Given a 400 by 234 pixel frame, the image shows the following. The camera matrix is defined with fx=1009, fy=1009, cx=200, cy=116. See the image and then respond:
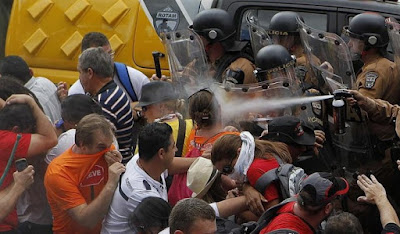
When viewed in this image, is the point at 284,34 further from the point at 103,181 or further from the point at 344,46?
the point at 103,181

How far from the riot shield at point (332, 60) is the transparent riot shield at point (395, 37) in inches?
14.1

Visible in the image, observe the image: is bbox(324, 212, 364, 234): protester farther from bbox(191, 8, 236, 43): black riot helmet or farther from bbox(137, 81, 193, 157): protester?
bbox(191, 8, 236, 43): black riot helmet

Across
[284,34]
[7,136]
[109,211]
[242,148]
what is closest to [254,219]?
[242,148]

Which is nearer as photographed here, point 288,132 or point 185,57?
point 288,132

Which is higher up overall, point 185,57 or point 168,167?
point 168,167

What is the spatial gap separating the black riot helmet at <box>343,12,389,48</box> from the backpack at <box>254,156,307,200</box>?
1.92 meters

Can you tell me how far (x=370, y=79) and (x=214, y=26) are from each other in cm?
140

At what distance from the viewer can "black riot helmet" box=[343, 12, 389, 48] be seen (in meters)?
7.46

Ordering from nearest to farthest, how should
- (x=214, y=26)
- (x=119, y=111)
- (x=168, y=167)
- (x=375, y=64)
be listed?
(x=168, y=167), (x=119, y=111), (x=375, y=64), (x=214, y=26)

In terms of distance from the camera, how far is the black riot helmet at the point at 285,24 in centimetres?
796

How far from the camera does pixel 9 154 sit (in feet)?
20.7

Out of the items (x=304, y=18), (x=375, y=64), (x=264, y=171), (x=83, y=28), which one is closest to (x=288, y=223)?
(x=264, y=171)

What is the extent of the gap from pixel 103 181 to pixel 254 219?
96 cm

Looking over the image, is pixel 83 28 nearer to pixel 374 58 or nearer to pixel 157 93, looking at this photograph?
pixel 157 93
